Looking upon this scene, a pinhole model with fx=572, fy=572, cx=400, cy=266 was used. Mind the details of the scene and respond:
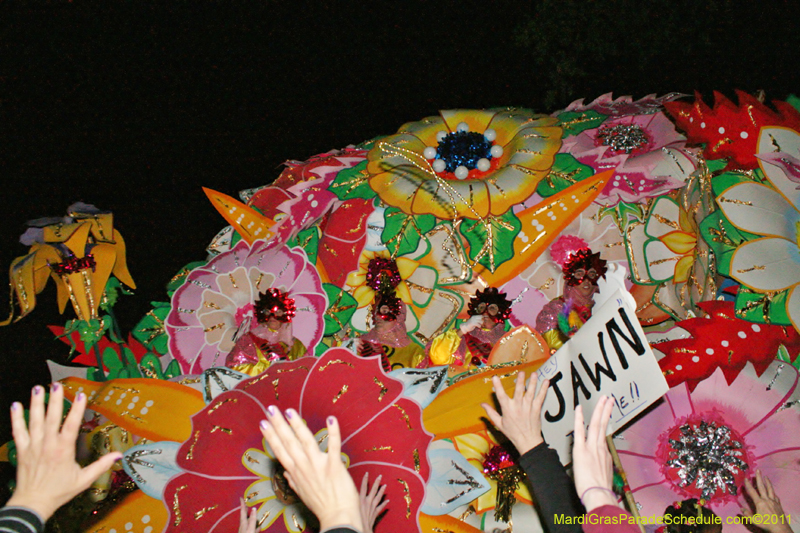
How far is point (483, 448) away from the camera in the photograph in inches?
58.2

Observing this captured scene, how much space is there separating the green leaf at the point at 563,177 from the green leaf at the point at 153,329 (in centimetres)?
156

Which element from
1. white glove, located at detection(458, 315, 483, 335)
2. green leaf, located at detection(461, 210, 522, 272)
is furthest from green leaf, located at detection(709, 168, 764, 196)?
white glove, located at detection(458, 315, 483, 335)

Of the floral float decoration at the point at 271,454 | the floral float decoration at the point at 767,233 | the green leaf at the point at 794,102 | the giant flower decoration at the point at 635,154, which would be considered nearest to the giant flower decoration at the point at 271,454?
the floral float decoration at the point at 271,454

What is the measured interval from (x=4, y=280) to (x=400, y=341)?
1.48 m

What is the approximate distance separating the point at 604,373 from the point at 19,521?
37.7 inches

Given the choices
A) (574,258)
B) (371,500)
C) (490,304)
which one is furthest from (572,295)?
(371,500)

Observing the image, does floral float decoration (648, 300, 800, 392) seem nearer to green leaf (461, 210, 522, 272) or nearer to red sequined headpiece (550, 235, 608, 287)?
red sequined headpiece (550, 235, 608, 287)

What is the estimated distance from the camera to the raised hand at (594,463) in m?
0.79

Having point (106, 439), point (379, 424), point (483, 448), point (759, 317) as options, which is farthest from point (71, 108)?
point (759, 317)

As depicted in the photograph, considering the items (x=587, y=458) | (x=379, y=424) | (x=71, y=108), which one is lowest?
(x=379, y=424)

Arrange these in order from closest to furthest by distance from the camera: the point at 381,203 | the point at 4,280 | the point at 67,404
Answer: the point at 67,404
the point at 4,280
the point at 381,203

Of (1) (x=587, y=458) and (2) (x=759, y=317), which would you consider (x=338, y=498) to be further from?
(2) (x=759, y=317)

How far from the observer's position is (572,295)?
207 cm

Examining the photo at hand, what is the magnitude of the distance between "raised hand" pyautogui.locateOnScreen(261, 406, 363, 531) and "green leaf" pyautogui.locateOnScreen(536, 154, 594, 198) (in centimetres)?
161
